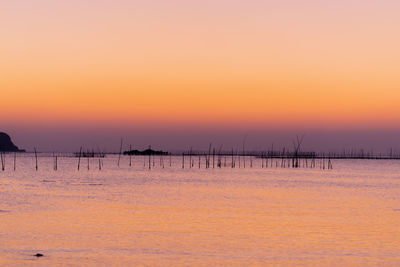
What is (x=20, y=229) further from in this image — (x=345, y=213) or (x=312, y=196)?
(x=312, y=196)

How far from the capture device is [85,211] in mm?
32031

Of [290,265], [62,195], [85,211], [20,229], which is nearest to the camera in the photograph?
[290,265]

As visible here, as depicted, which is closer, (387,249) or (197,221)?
(387,249)

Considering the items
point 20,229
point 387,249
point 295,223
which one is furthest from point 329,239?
point 20,229

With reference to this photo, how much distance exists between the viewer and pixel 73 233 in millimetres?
23359

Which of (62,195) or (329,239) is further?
(62,195)

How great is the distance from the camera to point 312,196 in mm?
45250

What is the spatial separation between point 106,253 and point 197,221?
9128mm

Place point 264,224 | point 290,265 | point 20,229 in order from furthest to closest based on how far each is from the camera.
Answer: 1. point 264,224
2. point 20,229
3. point 290,265

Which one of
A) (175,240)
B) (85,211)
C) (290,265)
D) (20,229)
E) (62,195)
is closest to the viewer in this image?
(290,265)

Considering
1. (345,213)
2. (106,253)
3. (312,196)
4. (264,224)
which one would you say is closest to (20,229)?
(106,253)

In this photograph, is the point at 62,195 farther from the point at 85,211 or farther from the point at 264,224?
the point at 264,224

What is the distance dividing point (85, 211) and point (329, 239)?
47.7ft

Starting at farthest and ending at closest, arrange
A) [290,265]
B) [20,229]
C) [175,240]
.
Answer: [20,229], [175,240], [290,265]
